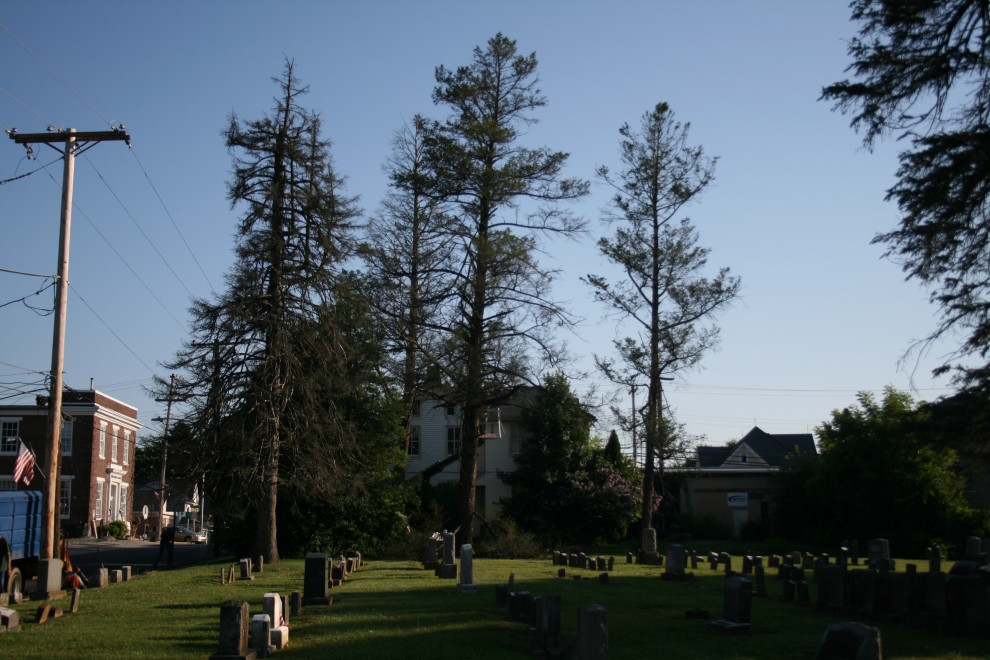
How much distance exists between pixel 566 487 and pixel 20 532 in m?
23.9

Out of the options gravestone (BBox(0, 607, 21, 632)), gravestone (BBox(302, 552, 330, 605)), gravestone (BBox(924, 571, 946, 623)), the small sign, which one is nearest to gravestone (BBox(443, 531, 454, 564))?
gravestone (BBox(302, 552, 330, 605))

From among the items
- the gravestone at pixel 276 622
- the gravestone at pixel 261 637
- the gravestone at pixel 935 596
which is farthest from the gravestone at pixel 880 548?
the gravestone at pixel 261 637

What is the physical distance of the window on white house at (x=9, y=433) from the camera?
46.7 m

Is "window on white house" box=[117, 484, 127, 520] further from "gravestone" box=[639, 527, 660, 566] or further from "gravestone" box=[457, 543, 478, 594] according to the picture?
"gravestone" box=[457, 543, 478, 594]

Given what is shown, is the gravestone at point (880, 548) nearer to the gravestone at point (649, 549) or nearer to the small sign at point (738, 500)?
the gravestone at point (649, 549)

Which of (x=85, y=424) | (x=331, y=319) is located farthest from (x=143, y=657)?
(x=85, y=424)

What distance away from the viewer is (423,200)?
1216 inches

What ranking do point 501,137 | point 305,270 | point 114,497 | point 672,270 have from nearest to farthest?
1. point 305,270
2. point 501,137
3. point 672,270
4. point 114,497

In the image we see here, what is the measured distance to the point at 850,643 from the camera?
31.8 ft

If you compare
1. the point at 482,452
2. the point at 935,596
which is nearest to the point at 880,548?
the point at 935,596

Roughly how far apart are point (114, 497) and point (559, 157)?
39.9 metres

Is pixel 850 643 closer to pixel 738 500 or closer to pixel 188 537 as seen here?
pixel 738 500

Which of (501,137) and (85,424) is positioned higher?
(501,137)

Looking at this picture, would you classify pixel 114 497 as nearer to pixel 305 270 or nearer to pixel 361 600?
pixel 305 270
